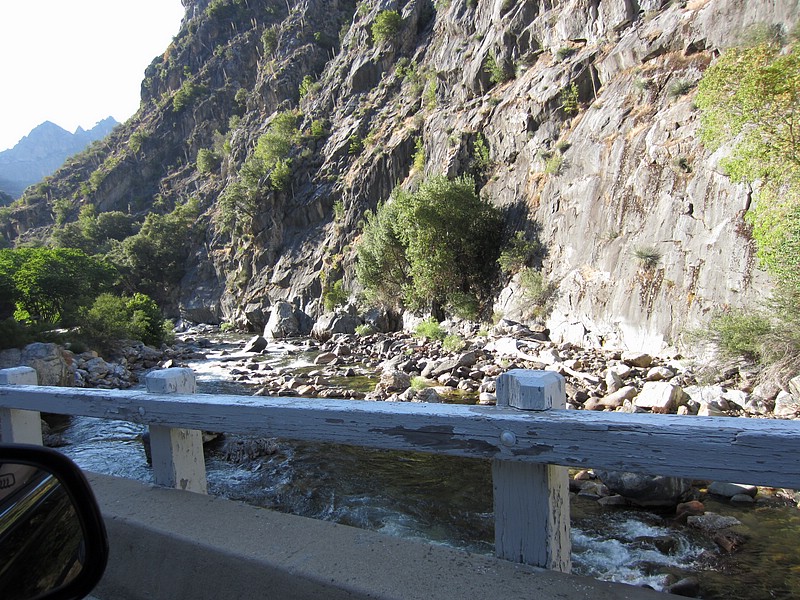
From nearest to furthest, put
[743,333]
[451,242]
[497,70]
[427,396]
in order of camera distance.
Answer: [743,333] < [427,396] < [451,242] < [497,70]

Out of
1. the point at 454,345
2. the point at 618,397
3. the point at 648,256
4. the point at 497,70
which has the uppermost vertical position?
the point at 497,70

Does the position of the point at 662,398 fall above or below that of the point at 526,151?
below

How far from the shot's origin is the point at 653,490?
17.6 feet

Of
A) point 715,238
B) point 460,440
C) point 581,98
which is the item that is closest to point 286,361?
point 715,238

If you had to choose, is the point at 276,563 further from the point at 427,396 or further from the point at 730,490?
the point at 427,396

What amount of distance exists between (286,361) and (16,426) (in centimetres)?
1729

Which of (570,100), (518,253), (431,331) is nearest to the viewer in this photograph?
(518,253)

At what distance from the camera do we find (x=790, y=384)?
7652 millimetres

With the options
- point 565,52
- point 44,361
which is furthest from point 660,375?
point 565,52

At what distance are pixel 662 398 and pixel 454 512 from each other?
497cm

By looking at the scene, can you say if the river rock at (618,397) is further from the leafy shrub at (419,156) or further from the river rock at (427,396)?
the leafy shrub at (419,156)

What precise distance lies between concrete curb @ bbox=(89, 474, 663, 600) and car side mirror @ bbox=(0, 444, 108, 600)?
74 centimetres

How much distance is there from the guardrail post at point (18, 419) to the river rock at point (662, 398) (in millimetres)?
8613

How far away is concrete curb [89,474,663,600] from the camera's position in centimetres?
172
